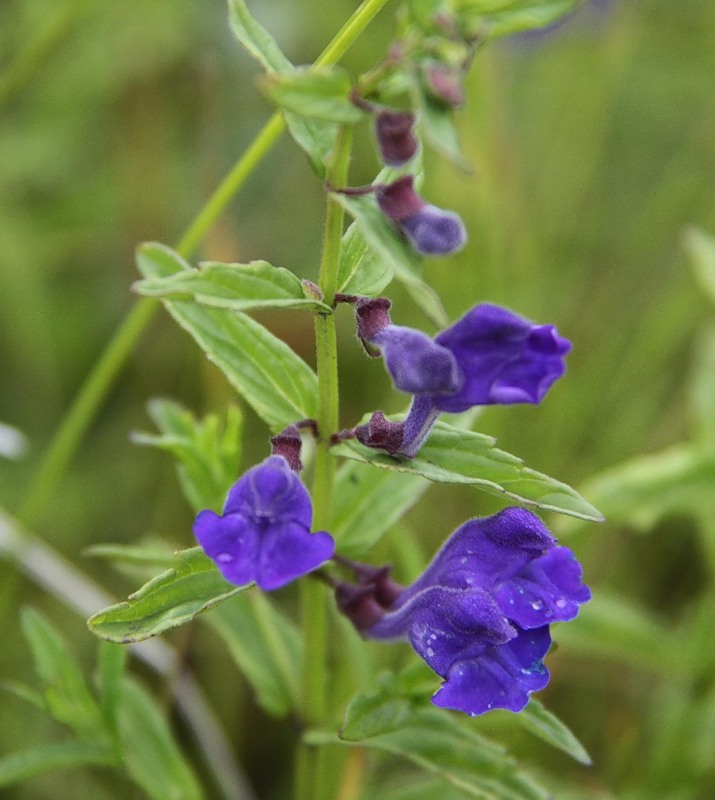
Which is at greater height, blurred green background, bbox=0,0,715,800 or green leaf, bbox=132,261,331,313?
green leaf, bbox=132,261,331,313

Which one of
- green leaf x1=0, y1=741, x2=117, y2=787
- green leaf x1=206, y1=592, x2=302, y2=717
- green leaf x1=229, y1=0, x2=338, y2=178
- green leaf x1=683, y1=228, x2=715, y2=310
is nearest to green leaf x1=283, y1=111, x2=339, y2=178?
green leaf x1=229, y1=0, x2=338, y2=178

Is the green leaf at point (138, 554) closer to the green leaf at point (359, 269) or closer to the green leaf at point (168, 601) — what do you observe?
the green leaf at point (168, 601)

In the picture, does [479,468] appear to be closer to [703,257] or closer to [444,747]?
[444,747]

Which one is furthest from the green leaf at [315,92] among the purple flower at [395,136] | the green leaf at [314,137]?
the green leaf at [314,137]

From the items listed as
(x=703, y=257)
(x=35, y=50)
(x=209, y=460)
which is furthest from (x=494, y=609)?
(x=35, y=50)

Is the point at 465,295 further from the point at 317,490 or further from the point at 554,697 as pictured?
the point at 317,490

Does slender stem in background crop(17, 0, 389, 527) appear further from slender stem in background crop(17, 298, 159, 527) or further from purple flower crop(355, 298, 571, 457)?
purple flower crop(355, 298, 571, 457)

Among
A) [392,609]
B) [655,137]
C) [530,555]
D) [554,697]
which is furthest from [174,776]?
[655,137]
